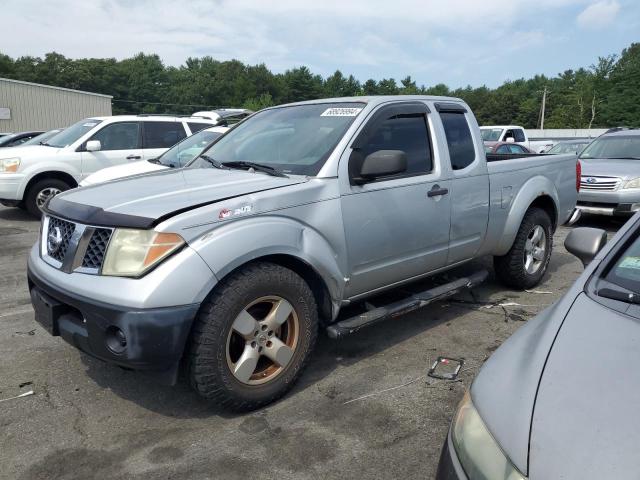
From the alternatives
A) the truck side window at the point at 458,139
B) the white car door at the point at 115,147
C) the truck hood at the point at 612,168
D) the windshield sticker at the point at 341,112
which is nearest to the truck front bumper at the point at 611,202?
the truck hood at the point at 612,168

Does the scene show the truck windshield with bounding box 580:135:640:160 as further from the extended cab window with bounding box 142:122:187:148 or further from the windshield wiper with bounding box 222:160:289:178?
the windshield wiper with bounding box 222:160:289:178

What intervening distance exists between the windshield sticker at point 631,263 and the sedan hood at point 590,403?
38 centimetres

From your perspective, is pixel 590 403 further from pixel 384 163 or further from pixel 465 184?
pixel 465 184

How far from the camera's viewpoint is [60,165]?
887 centimetres

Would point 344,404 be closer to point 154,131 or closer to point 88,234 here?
point 88,234

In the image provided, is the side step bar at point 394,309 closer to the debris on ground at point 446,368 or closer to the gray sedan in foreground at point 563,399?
the debris on ground at point 446,368

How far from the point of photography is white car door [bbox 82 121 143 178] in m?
9.12

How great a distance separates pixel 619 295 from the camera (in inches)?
81.5

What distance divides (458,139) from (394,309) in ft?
5.39

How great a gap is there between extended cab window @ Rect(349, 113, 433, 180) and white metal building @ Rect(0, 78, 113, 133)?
38.3 meters

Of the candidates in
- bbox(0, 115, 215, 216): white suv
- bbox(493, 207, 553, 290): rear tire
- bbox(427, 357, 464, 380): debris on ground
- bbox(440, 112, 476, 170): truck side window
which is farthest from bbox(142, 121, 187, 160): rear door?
bbox(427, 357, 464, 380): debris on ground

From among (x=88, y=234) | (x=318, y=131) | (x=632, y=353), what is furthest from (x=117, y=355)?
(x=632, y=353)

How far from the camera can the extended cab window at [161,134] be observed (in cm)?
960

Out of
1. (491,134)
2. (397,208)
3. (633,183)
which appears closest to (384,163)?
(397,208)
